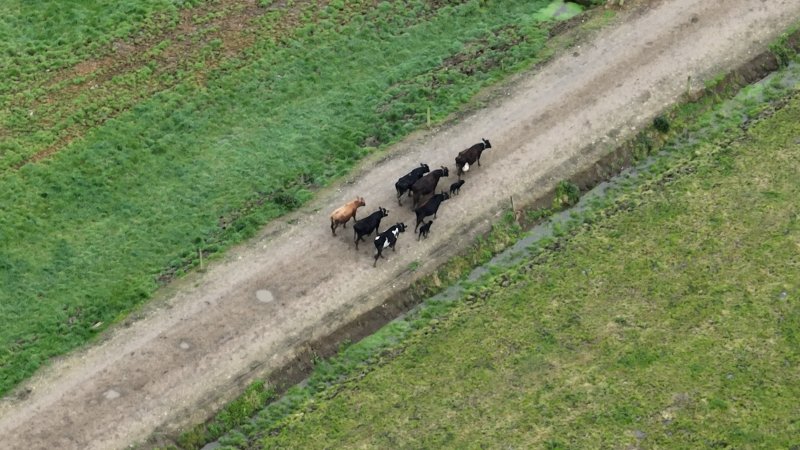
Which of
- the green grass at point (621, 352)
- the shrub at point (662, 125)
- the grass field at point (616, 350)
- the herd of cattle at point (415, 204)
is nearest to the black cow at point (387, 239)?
the herd of cattle at point (415, 204)

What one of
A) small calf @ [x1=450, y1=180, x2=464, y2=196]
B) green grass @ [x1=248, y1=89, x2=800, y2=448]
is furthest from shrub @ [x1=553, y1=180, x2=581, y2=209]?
small calf @ [x1=450, y1=180, x2=464, y2=196]

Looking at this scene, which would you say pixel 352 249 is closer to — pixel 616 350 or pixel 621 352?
pixel 616 350

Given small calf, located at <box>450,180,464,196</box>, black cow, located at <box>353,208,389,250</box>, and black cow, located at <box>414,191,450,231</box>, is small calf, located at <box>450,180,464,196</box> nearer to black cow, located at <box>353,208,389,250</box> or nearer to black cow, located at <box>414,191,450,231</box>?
black cow, located at <box>414,191,450,231</box>

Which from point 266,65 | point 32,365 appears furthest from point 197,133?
point 32,365

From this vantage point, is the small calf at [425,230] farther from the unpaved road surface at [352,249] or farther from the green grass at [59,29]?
the green grass at [59,29]

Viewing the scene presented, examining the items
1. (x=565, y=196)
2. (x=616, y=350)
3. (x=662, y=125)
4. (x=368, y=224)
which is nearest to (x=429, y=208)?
(x=368, y=224)
